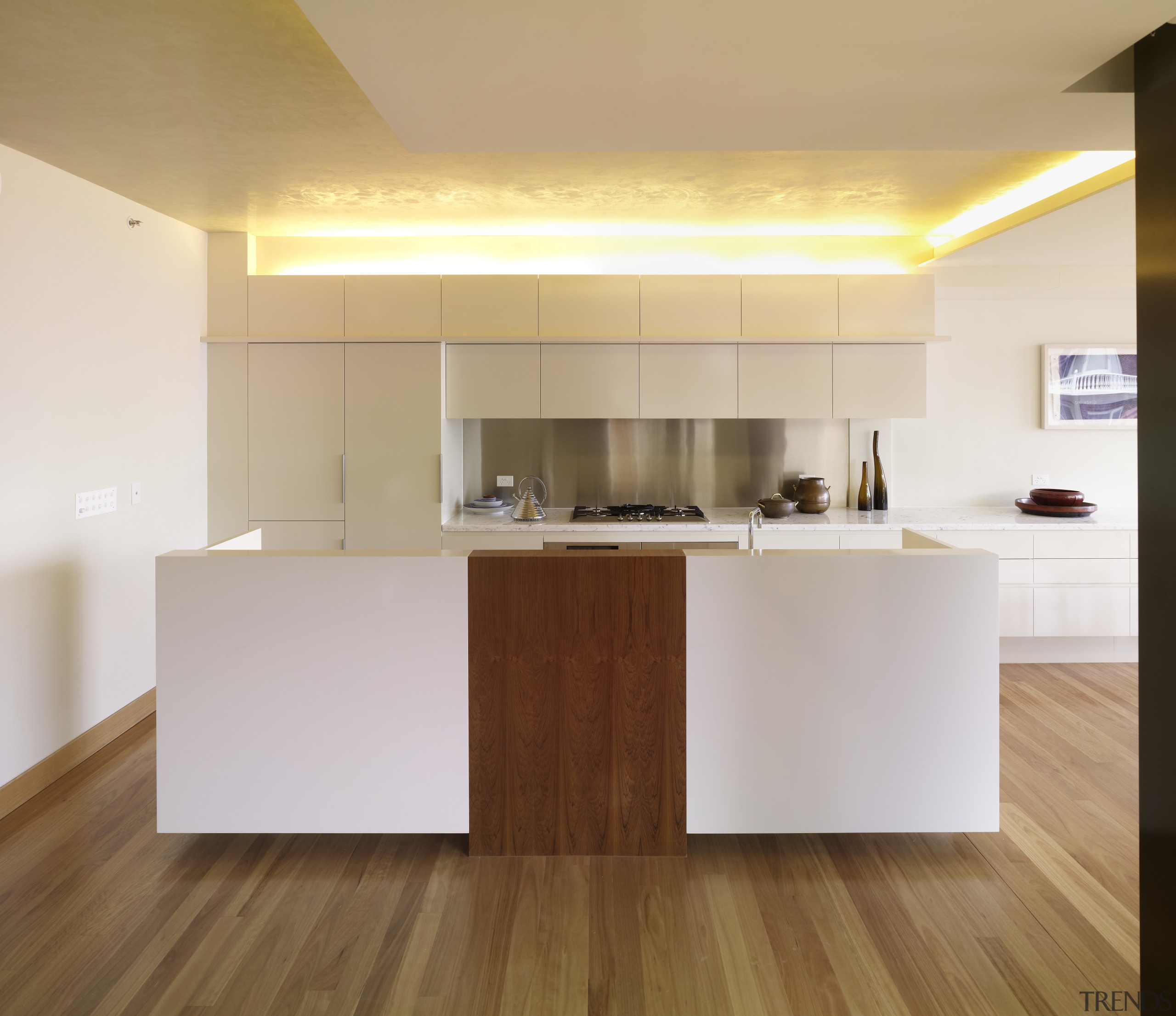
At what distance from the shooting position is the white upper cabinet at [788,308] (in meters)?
4.74

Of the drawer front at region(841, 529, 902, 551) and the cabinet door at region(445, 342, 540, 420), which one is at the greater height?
the cabinet door at region(445, 342, 540, 420)

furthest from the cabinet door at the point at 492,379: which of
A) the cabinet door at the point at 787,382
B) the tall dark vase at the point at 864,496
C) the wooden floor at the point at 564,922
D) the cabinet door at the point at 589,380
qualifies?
the wooden floor at the point at 564,922

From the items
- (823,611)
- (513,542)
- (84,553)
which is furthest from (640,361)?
(84,553)

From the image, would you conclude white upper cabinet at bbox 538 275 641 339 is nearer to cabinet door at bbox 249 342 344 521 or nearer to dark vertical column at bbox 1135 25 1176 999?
cabinet door at bbox 249 342 344 521

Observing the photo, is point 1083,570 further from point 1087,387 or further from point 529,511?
point 529,511

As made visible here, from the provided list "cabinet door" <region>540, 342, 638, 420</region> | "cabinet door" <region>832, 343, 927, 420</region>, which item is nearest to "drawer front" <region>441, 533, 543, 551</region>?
"cabinet door" <region>540, 342, 638, 420</region>

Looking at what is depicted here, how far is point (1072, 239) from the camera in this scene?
12.5 ft

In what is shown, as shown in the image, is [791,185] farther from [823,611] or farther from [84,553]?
[84,553]

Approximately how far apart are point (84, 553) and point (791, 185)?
3.55 metres

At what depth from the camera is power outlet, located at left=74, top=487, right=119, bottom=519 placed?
11.4 ft

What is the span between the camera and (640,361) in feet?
15.7

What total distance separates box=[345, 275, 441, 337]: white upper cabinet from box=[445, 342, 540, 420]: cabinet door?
0.21 meters

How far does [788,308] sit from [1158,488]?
3012mm

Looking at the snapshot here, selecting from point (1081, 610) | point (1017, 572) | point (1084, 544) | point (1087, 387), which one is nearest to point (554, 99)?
point (1017, 572)
